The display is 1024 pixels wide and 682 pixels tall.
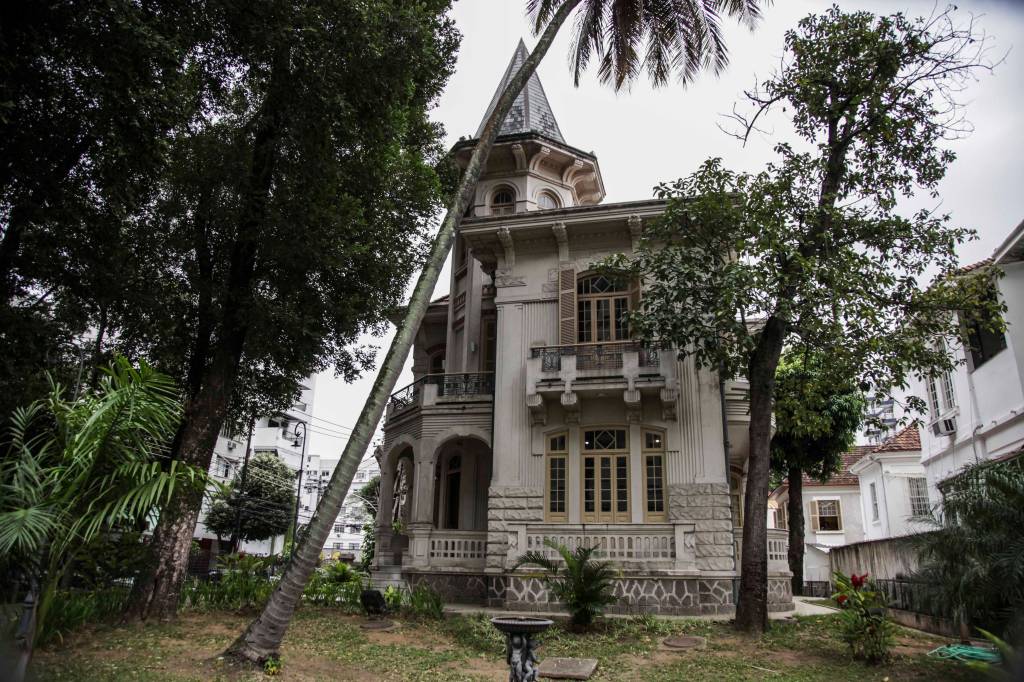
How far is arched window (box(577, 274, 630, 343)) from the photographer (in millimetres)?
18781

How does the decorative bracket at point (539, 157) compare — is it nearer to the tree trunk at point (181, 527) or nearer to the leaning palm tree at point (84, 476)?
the tree trunk at point (181, 527)

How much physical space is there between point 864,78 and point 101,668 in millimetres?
16574

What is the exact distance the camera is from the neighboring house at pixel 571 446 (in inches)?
638

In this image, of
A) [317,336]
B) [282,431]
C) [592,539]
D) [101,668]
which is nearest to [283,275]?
[317,336]

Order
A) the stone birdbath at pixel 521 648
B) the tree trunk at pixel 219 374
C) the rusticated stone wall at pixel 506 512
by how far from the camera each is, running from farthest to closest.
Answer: the rusticated stone wall at pixel 506 512 < the tree trunk at pixel 219 374 < the stone birdbath at pixel 521 648

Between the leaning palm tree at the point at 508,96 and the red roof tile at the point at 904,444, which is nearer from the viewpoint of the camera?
the leaning palm tree at the point at 508,96

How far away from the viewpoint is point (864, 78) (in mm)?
14102

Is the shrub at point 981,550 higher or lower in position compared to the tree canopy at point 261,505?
lower

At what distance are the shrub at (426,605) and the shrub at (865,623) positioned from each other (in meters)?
8.12

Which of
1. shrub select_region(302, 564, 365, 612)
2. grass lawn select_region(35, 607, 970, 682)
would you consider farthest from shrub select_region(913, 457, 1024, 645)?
shrub select_region(302, 564, 365, 612)

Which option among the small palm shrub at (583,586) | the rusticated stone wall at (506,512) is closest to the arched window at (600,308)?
the rusticated stone wall at (506,512)

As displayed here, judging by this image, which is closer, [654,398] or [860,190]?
[860,190]

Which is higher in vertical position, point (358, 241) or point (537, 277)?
point (537, 277)

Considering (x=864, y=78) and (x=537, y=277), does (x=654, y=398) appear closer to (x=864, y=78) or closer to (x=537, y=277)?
(x=537, y=277)
